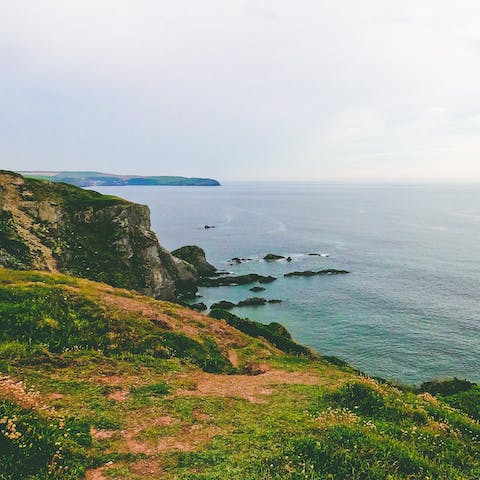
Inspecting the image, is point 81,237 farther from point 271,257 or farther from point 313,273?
point 271,257

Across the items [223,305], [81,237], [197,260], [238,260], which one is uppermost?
[81,237]

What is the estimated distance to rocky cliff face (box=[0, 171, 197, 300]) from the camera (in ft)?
176

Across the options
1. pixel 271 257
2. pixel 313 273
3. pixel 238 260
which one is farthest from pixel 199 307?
pixel 271 257

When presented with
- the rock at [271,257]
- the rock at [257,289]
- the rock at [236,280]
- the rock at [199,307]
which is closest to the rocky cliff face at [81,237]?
the rock at [199,307]

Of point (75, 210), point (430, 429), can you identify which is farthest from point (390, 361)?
point (75, 210)

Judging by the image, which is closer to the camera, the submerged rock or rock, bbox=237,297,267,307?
the submerged rock

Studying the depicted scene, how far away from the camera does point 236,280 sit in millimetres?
80562

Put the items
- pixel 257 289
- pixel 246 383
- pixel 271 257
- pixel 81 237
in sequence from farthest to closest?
pixel 271 257
pixel 257 289
pixel 81 237
pixel 246 383

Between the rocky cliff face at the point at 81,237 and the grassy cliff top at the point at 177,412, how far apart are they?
3123 cm

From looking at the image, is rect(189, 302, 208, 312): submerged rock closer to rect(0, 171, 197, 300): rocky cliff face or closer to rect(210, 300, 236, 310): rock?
rect(210, 300, 236, 310): rock

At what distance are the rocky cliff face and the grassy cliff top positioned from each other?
1230 inches

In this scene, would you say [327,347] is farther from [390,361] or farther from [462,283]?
[462,283]

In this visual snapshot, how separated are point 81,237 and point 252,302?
3102 cm

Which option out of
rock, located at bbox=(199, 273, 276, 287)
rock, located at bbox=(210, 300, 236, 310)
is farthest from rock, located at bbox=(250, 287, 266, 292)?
rock, located at bbox=(210, 300, 236, 310)
